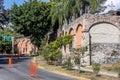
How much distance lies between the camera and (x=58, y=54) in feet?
126

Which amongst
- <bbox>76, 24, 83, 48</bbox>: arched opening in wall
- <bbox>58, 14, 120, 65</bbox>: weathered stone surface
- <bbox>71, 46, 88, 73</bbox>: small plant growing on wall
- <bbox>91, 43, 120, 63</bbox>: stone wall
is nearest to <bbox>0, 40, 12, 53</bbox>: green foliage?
<bbox>76, 24, 83, 48</bbox>: arched opening in wall

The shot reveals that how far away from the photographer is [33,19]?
221ft

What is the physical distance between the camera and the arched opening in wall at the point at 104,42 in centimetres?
3972

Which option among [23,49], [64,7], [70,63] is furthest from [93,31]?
[23,49]

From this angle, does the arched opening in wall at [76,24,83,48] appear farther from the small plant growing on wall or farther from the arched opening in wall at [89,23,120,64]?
the small plant growing on wall

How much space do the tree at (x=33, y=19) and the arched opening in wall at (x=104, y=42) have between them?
2756cm

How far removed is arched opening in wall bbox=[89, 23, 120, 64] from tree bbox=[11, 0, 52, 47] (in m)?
27.6

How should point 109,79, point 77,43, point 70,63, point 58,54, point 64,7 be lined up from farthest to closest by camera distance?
1. point 64,7
2. point 77,43
3. point 58,54
4. point 70,63
5. point 109,79

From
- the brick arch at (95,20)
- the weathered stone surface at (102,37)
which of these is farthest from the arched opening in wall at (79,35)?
the brick arch at (95,20)

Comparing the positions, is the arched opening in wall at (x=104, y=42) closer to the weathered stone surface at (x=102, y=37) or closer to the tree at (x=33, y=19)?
the weathered stone surface at (x=102, y=37)

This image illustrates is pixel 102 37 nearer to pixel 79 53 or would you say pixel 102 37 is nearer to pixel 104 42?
pixel 104 42

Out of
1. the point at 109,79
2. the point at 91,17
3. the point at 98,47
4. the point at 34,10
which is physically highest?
the point at 34,10

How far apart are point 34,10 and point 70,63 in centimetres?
3637

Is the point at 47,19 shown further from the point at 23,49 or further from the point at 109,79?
the point at 109,79
